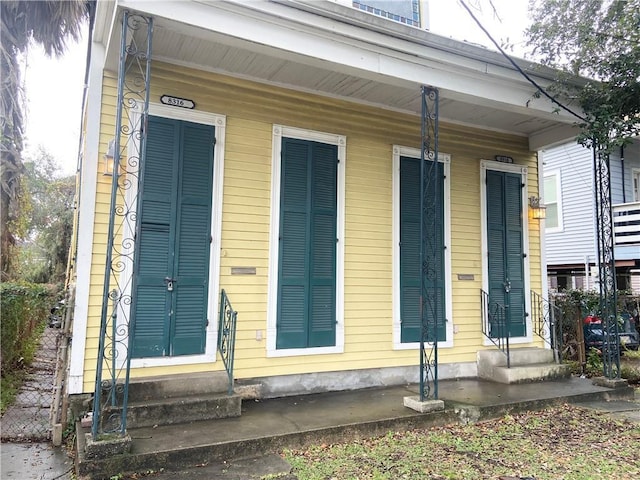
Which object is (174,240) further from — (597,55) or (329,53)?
(597,55)

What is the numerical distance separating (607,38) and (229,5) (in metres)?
4.42

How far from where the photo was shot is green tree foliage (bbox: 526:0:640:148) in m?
4.99

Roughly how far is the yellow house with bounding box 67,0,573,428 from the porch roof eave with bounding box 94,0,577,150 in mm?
18

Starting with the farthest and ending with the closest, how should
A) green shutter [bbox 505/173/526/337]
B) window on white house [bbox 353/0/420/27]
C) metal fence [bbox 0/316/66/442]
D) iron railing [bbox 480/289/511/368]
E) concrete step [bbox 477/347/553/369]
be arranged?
green shutter [bbox 505/173/526/337] < iron railing [bbox 480/289/511/368] < concrete step [bbox 477/347/553/369] < window on white house [bbox 353/0/420/27] < metal fence [bbox 0/316/66/442]

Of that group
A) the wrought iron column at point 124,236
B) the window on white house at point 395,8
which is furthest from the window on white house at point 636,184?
the wrought iron column at point 124,236

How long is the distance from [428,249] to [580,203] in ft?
24.9

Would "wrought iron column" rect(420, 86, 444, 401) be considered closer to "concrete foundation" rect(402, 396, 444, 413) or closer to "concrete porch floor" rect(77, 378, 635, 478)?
"concrete foundation" rect(402, 396, 444, 413)

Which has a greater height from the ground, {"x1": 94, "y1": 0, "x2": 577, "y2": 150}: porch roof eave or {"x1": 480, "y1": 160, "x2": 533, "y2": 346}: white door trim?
{"x1": 94, "y1": 0, "x2": 577, "y2": 150}: porch roof eave

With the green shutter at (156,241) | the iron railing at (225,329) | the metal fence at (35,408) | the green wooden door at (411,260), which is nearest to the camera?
the metal fence at (35,408)

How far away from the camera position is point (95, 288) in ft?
13.5

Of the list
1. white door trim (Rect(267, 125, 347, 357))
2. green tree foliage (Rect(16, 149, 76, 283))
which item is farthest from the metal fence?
green tree foliage (Rect(16, 149, 76, 283))

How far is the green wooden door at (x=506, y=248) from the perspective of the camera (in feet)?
20.9

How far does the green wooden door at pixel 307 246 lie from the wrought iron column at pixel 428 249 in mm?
1116

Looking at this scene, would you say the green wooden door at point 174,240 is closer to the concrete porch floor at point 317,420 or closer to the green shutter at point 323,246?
the concrete porch floor at point 317,420
